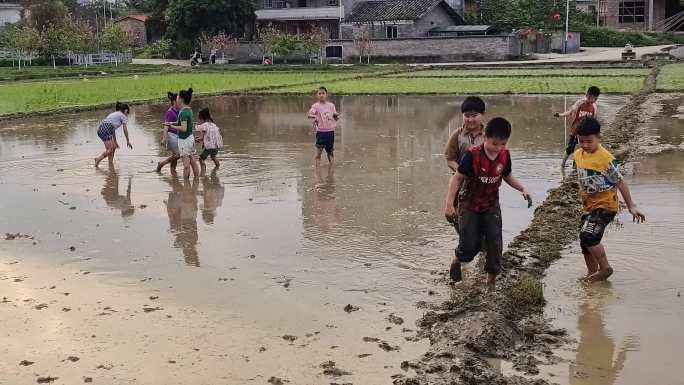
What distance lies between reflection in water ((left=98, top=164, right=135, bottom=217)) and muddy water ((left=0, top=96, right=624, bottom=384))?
0.16 feet

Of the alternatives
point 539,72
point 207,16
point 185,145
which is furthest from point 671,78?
point 207,16

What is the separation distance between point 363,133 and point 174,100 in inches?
243

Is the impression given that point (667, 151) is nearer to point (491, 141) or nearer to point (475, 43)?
point (491, 141)

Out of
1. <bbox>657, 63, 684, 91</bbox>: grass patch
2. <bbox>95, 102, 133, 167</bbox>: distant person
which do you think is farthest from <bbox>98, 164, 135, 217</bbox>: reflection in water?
<bbox>657, 63, 684, 91</bbox>: grass patch

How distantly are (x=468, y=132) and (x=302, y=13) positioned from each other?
5582cm

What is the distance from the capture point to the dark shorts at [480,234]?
6.53m

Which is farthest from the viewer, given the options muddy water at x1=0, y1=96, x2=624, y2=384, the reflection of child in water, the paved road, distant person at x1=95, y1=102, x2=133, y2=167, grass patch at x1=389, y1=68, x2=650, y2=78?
the paved road

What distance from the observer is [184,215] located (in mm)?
10102

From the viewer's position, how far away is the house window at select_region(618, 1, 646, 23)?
5772 cm

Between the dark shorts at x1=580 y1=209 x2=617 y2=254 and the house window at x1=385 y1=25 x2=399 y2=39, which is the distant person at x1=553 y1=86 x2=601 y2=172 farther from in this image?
the house window at x1=385 y1=25 x2=399 y2=39

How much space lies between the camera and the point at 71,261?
317 inches

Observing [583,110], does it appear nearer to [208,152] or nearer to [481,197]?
[481,197]

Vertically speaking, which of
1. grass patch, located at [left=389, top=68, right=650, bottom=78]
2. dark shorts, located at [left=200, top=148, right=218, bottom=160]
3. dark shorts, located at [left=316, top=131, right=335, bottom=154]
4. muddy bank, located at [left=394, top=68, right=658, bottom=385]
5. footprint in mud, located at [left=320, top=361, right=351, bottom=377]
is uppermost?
grass patch, located at [left=389, top=68, right=650, bottom=78]

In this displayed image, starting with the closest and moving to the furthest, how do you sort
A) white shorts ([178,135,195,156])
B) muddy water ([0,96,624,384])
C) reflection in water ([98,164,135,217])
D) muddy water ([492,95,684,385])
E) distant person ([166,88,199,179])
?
muddy water ([492,95,684,385]) < muddy water ([0,96,624,384]) < reflection in water ([98,164,135,217]) < distant person ([166,88,199,179]) < white shorts ([178,135,195,156])
